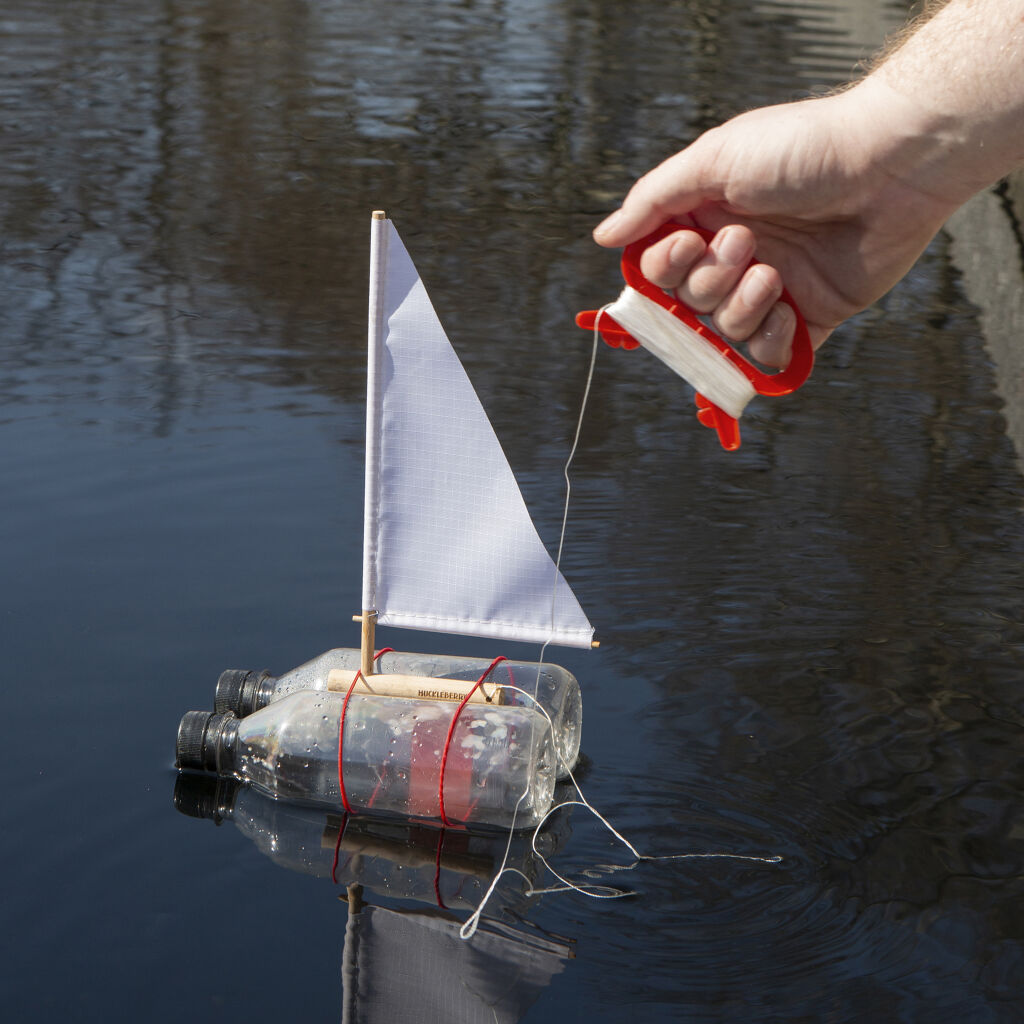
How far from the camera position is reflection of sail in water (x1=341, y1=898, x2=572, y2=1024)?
2799 millimetres

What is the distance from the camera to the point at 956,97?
264 cm

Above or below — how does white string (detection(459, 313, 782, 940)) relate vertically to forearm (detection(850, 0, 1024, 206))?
below

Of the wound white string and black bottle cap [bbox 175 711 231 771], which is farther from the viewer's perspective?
black bottle cap [bbox 175 711 231 771]

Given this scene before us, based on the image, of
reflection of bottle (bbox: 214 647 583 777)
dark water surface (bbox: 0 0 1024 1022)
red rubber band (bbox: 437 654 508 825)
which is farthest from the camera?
reflection of bottle (bbox: 214 647 583 777)

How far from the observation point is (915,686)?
4.10m

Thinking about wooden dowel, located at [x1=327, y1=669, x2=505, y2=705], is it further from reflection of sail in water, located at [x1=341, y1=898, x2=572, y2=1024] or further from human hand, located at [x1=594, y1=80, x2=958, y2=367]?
human hand, located at [x1=594, y1=80, x2=958, y2=367]

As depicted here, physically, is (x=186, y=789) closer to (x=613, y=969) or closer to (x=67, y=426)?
(x=613, y=969)

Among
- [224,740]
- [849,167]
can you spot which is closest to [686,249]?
[849,167]

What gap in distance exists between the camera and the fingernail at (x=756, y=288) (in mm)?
2748

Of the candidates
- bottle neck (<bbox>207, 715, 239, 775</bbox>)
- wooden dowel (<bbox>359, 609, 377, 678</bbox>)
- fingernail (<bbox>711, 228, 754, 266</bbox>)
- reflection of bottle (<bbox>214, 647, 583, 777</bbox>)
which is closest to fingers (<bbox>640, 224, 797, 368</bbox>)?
fingernail (<bbox>711, 228, 754, 266</bbox>)

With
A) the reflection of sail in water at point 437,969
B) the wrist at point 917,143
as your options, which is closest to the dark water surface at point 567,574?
the reflection of sail in water at point 437,969

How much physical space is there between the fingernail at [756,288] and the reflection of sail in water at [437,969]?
4.89ft

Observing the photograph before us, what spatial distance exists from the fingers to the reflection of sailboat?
796mm

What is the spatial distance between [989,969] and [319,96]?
11.1 m
